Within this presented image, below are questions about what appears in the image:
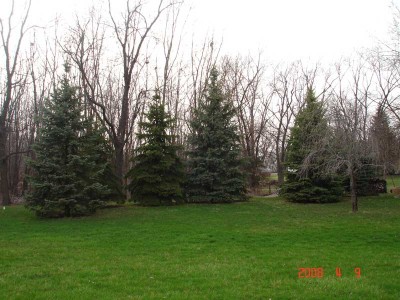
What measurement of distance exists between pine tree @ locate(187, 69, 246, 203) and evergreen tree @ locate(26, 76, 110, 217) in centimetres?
595

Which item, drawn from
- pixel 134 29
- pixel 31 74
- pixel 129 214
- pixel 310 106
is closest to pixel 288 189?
pixel 310 106

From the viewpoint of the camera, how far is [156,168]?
19.2 meters

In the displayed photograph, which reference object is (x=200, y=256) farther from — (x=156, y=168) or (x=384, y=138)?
(x=384, y=138)

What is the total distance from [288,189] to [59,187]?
477 inches

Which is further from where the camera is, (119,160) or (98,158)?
(119,160)

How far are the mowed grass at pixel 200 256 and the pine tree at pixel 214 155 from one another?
4626 millimetres

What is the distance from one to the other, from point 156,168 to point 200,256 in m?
11.4

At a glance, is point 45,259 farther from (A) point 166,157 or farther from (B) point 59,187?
(A) point 166,157

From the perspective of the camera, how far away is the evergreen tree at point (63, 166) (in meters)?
15.1

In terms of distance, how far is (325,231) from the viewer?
11188mm
